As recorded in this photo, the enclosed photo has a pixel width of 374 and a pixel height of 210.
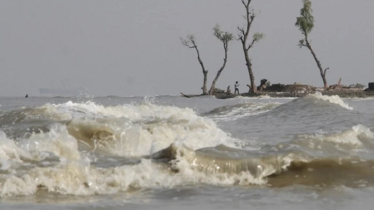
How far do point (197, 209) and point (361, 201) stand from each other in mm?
1186

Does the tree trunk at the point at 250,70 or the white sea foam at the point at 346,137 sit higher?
the tree trunk at the point at 250,70

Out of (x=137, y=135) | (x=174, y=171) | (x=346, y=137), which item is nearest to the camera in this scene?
(x=174, y=171)

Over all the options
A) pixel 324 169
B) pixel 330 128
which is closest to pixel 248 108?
pixel 330 128

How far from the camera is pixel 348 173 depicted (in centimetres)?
547

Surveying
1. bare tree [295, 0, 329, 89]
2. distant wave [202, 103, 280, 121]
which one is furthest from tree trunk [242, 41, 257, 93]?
distant wave [202, 103, 280, 121]

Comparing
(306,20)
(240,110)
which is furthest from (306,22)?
(240,110)

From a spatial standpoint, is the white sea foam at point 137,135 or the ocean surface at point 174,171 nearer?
the ocean surface at point 174,171

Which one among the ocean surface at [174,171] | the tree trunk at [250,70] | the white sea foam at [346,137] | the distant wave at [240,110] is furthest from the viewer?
the tree trunk at [250,70]

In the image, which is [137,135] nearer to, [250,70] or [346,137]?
[346,137]

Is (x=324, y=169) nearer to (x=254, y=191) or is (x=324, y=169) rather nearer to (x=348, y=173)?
(x=348, y=173)

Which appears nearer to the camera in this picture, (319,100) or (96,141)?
(96,141)

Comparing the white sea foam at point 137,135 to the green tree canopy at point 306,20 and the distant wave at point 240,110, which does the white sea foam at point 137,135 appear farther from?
the green tree canopy at point 306,20

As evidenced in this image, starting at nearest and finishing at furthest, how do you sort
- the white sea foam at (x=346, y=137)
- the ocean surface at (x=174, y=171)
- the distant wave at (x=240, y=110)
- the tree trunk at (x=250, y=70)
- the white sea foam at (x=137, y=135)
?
the ocean surface at (x=174, y=171) → the white sea foam at (x=137, y=135) → the white sea foam at (x=346, y=137) → the distant wave at (x=240, y=110) → the tree trunk at (x=250, y=70)

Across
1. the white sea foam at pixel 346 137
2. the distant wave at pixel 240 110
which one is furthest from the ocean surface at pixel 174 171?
the distant wave at pixel 240 110
